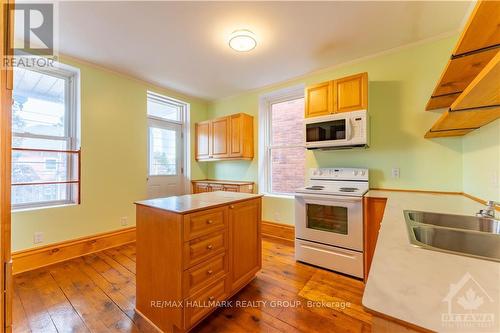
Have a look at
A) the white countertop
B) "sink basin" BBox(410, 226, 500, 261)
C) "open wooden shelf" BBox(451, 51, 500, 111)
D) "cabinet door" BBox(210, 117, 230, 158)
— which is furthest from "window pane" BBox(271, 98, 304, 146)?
the white countertop

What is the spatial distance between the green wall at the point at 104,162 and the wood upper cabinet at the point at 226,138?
1073 mm

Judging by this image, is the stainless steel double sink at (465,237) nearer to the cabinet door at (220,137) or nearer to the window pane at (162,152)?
the cabinet door at (220,137)

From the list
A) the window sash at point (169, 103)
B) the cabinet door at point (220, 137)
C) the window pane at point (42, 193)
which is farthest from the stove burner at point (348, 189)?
the window pane at point (42, 193)

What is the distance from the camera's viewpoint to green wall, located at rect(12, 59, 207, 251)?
2.50 meters

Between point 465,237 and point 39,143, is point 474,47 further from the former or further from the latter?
point 39,143

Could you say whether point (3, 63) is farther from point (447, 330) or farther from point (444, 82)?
point (444, 82)

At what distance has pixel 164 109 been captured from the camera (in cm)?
397

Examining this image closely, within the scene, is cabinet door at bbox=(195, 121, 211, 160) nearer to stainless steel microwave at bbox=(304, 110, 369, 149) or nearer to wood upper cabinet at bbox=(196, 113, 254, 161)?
wood upper cabinet at bbox=(196, 113, 254, 161)

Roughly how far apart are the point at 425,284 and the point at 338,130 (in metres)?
2.12

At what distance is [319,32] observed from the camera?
2.18m

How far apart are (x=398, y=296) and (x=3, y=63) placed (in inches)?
47.7

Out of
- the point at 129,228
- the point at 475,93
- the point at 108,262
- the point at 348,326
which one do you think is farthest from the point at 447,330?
the point at 129,228

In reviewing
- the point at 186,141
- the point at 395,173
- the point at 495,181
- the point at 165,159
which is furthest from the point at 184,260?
the point at 186,141

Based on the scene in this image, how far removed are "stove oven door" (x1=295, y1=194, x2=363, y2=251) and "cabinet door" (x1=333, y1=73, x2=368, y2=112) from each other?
1.05 meters
